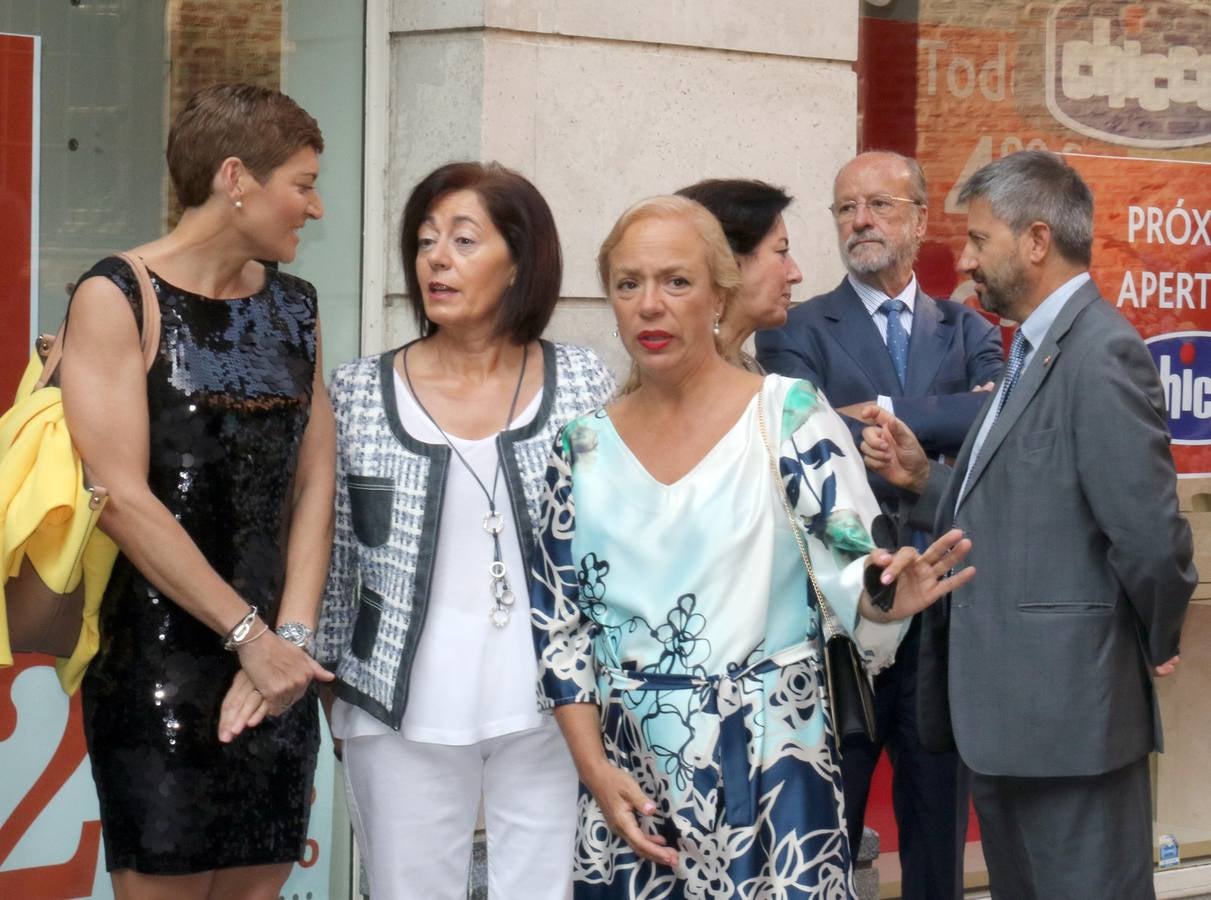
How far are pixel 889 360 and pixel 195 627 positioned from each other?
2292 mm

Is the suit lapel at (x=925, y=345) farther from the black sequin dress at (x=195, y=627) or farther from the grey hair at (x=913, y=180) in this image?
the black sequin dress at (x=195, y=627)

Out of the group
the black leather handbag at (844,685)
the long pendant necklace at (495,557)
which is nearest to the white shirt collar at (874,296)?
the long pendant necklace at (495,557)

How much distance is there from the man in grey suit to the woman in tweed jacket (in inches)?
34.9

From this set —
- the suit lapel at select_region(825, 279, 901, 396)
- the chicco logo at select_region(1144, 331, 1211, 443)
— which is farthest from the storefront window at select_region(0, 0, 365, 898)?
the chicco logo at select_region(1144, 331, 1211, 443)

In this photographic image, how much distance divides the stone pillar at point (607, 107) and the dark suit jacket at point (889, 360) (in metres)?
0.75

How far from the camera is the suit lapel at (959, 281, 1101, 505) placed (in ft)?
13.6

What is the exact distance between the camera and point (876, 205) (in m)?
5.29

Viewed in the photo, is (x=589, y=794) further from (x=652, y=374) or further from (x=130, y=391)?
(x=130, y=391)

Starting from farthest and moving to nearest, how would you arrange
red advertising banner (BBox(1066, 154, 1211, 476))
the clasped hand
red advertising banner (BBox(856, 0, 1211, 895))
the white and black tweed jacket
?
1. red advertising banner (BBox(1066, 154, 1211, 476))
2. red advertising banner (BBox(856, 0, 1211, 895))
3. the white and black tweed jacket
4. the clasped hand

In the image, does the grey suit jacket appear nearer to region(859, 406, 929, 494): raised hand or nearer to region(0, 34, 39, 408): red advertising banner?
region(859, 406, 929, 494): raised hand

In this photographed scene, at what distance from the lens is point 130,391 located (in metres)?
3.44

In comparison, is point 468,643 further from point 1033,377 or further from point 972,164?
point 972,164

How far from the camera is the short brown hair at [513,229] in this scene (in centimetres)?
401

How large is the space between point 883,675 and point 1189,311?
3081 mm
